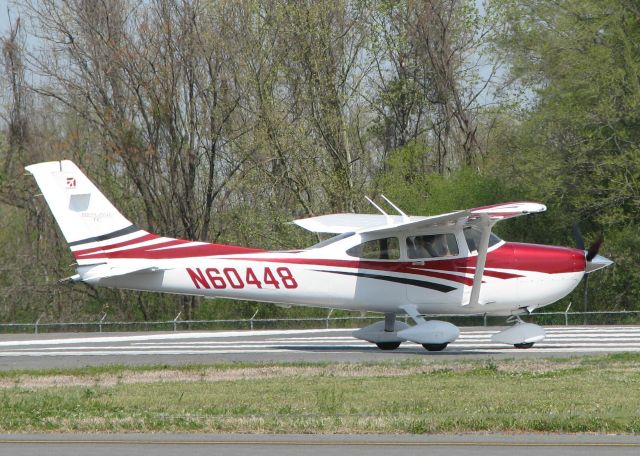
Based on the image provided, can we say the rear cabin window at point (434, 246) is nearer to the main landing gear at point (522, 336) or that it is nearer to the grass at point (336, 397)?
the main landing gear at point (522, 336)

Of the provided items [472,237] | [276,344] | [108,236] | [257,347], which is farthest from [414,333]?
[108,236]

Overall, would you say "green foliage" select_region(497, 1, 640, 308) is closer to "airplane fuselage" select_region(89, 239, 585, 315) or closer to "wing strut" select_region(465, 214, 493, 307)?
"airplane fuselage" select_region(89, 239, 585, 315)

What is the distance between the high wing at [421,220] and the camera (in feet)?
63.1

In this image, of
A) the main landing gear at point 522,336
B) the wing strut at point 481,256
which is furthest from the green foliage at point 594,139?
the wing strut at point 481,256

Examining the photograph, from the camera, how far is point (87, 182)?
2041 cm

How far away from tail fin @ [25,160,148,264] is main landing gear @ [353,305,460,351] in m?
4.92

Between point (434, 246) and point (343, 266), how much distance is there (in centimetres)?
172

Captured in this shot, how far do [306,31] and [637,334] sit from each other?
18692 millimetres

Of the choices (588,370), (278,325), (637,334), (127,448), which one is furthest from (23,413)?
(278,325)

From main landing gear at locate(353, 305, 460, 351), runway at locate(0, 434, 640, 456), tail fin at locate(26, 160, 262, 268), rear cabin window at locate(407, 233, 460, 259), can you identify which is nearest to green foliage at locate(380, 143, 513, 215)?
main landing gear at locate(353, 305, 460, 351)

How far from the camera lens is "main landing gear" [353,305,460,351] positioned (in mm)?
19734

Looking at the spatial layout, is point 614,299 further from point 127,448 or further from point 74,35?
point 127,448

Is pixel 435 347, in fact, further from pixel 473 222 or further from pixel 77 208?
pixel 77 208

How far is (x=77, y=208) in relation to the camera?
20.3 metres
